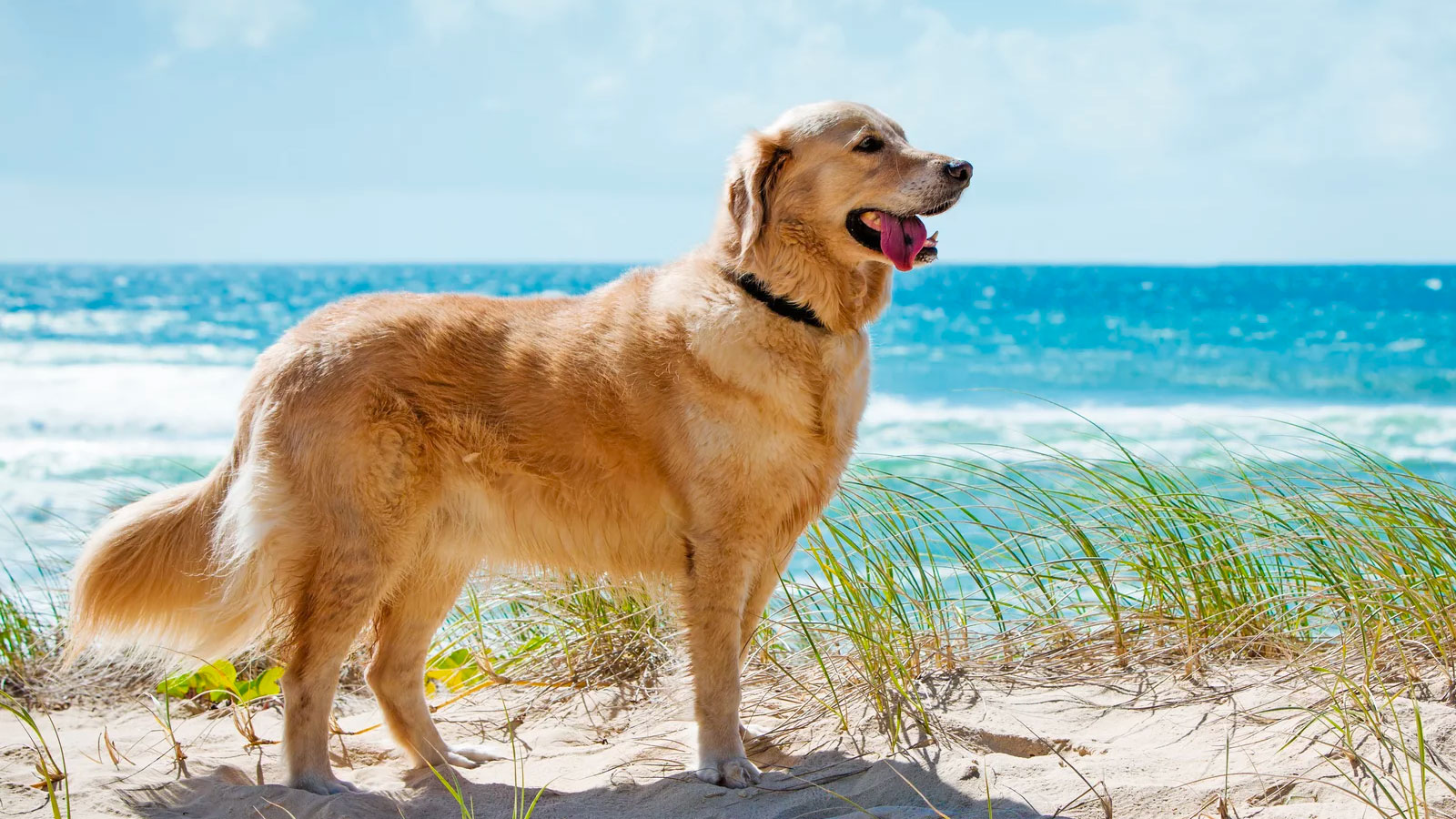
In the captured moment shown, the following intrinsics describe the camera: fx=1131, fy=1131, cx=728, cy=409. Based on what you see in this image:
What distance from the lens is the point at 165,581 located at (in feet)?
11.1

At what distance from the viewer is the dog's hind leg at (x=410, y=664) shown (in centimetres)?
367

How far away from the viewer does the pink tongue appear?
3.30m

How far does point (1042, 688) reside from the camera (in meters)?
3.59

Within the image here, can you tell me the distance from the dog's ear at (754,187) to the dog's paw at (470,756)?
183cm

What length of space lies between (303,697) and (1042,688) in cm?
227

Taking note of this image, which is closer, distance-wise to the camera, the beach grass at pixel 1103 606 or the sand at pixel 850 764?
the sand at pixel 850 764

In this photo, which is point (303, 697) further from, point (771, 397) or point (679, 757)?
point (771, 397)

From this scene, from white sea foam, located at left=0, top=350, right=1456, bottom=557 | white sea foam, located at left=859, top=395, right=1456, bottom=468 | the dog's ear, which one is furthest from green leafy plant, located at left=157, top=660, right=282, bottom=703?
white sea foam, located at left=859, top=395, right=1456, bottom=468

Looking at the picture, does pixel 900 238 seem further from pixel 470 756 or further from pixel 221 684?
pixel 221 684

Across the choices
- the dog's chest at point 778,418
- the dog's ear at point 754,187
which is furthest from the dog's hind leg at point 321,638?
the dog's ear at point 754,187

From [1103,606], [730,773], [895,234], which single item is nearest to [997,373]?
[1103,606]

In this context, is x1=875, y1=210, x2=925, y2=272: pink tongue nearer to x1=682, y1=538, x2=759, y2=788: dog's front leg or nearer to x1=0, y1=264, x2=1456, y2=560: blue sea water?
x1=0, y1=264, x2=1456, y2=560: blue sea water

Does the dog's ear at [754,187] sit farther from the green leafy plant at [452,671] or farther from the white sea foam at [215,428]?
the white sea foam at [215,428]

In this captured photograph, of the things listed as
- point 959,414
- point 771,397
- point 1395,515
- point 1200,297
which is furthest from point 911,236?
point 1200,297
